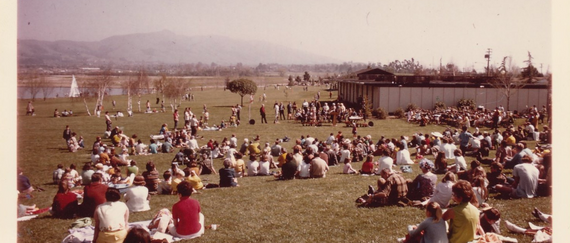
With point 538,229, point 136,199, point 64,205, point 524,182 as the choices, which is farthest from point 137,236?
point 524,182

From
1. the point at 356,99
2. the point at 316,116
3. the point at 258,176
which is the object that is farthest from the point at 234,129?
the point at 356,99

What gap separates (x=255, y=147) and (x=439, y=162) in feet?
33.4

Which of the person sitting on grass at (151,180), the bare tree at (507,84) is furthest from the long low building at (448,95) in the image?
the person sitting on grass at (151,180)

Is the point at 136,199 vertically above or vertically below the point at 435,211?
below

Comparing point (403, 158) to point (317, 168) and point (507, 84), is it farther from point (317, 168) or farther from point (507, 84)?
point (507, 84)

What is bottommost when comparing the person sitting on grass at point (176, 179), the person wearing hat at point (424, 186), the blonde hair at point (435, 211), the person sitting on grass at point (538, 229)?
the person sitting on grass at point (176, 179)

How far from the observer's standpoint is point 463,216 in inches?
272

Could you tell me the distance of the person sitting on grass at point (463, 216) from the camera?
22.6 ft

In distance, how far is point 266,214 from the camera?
406 inches

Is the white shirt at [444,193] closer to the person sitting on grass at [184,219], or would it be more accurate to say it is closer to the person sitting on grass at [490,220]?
the person sitting on grass at [490,220]

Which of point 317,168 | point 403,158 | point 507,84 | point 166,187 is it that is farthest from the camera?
point 507,84

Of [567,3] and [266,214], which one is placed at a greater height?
[567,3]

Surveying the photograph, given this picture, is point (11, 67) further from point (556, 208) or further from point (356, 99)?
point (356, 99)

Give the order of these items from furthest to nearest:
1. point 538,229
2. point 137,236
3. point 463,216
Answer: point 538,229
point 137,236
point 463,216
